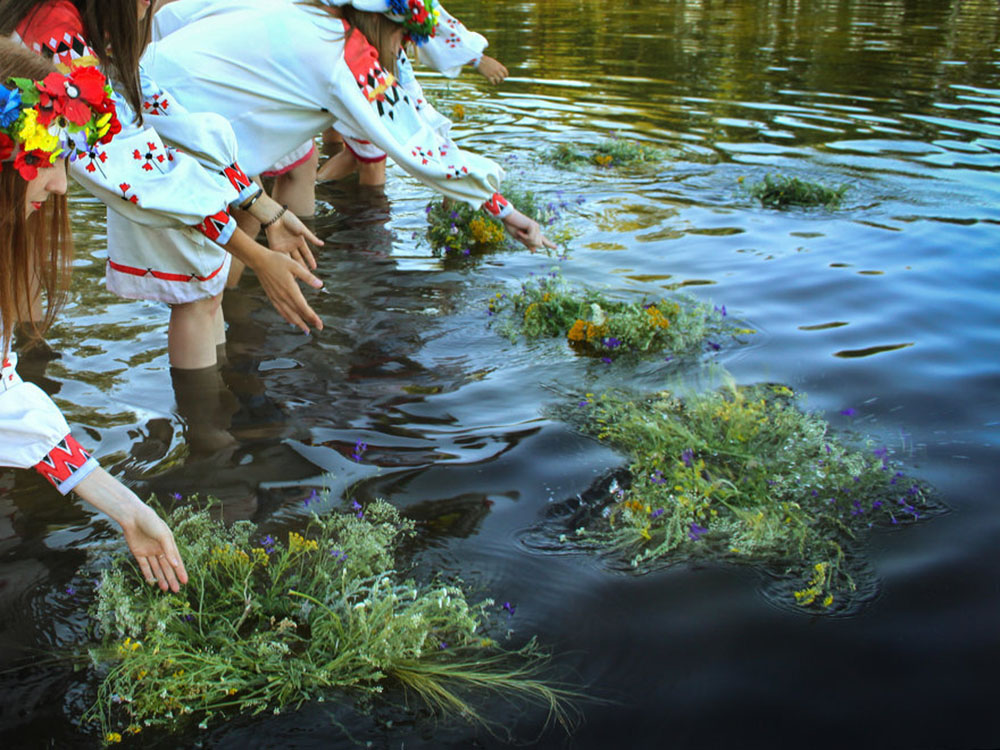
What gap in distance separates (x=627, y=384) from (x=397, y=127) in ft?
5.23

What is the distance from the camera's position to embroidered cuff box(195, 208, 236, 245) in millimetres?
3451

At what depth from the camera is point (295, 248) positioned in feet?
12.0

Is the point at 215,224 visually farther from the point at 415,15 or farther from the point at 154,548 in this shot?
the point at 415,15

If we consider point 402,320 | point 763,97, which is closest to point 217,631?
point 402,320

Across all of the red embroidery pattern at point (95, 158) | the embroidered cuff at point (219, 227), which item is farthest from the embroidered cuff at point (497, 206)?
the red embroidery pattern at point (95, 158)

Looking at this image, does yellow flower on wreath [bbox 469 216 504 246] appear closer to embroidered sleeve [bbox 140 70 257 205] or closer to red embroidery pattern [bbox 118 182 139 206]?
embroidered sleeve [bbox 140 70 257 205]

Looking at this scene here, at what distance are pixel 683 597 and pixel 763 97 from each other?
882 centimetres

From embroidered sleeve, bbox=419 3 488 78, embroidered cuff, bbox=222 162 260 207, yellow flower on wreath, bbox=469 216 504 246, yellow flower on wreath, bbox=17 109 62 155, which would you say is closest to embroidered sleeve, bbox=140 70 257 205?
embroidered cuff, bbox=222 162 260 207

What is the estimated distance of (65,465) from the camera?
2635 millimetres

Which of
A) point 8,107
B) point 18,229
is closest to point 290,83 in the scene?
point 18,229

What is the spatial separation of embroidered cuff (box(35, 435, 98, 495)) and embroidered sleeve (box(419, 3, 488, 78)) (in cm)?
446

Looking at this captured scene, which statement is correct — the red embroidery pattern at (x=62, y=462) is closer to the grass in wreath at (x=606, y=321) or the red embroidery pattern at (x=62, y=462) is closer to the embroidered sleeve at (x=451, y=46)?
the grass in wreath at (x=606, y=321)

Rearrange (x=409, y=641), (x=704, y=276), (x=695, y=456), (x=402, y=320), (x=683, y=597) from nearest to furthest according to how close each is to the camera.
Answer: (x=409, y=641) → (x=683, y=597) → (x=695, y=456) → (x=402, y=320) → (x=704, y=276)

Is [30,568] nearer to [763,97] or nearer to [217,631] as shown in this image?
[217,631]
